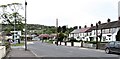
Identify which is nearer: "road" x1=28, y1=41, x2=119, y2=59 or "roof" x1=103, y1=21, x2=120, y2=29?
"road" x1=28, y1=41, x2=119, y2=59

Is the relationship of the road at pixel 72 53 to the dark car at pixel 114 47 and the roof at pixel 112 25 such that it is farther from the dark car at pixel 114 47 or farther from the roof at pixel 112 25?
the roof at pixel 112 25

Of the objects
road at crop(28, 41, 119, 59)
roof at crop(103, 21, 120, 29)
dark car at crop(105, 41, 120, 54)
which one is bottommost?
road at crop(28, 41, 119, 59)

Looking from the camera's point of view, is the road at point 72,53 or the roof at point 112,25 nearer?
the road at point 72,53

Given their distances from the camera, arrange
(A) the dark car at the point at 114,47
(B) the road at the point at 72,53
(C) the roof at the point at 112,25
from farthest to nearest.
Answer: (C) the roof at the point at 112,25, (A) the dark car at the point at 114,47, (B) the road at the point at 72,53

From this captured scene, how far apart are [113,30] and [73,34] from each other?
2187 inches

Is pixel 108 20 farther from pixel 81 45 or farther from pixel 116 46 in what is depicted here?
pixel 116 46

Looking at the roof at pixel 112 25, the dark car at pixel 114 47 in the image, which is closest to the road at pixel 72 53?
the dark car at pixel 114 47

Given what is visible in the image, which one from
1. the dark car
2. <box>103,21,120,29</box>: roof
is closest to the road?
the dark car

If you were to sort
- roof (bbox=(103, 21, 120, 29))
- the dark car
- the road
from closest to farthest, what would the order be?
the road → the dark car → roof (bbox=(103, 21, 120, 29))

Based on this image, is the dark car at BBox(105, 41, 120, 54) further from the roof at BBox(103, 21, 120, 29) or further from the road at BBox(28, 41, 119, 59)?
the roof at BBox(103, 21, 120, 29)

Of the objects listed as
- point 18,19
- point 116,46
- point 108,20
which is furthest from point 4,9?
point 108,20

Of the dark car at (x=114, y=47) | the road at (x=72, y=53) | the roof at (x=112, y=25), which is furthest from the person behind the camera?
the roof at (x=112, y=25)

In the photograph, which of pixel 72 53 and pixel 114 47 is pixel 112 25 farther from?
pixel 72 53

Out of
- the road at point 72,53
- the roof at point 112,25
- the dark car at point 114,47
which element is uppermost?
the roof at point 112,25
